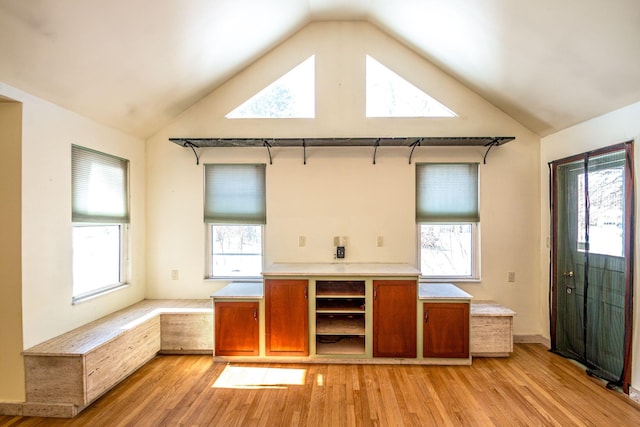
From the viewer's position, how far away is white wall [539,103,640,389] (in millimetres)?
2541

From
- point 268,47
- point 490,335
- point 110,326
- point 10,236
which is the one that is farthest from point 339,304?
point 268,47

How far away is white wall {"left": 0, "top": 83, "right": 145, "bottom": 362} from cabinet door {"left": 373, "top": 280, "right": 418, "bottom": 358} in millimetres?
2841

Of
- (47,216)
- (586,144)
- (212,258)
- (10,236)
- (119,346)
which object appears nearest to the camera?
(10,236)

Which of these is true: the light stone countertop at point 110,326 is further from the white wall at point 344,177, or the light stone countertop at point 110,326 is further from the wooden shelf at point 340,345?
the wooden shelf at point 340,345

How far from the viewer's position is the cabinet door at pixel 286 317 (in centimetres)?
319

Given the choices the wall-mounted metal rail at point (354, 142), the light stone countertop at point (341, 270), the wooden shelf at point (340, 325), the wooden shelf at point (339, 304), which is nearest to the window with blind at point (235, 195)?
the wall-mounted metal rail at point (354, 142)

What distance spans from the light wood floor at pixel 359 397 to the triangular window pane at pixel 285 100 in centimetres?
288

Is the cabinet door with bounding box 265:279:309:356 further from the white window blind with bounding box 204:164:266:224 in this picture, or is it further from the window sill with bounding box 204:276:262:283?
the white window blind with bounding box 204:164:266:224

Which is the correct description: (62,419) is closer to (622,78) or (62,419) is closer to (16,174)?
(16,174)

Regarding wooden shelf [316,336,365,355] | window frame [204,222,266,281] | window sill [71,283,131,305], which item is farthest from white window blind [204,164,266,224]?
wooden shelf [316,336,365,355]

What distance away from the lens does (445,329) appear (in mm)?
3164

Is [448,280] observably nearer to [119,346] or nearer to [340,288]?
[340,288]

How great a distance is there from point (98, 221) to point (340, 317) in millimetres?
2761

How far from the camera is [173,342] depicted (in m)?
3.38
